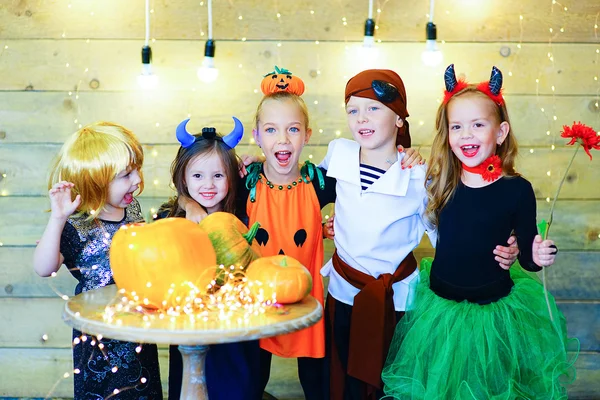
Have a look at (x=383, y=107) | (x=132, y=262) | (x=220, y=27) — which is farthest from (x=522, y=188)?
(x=220, y=27)

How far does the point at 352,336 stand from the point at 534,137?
1.12m

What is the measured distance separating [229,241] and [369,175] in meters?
0.61

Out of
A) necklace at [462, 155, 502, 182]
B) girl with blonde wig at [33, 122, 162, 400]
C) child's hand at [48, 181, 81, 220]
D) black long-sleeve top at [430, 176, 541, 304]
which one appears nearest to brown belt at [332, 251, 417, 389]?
black long-sleeve top at [430, 176, 541, 304]

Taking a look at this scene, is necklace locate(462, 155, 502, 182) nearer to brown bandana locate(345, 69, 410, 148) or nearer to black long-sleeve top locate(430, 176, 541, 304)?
black long-sleeve top locate(430, 176, 541, 304)

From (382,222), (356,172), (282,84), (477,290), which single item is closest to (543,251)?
(477,290)

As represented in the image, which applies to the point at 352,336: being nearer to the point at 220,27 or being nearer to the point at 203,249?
the point at 203,249

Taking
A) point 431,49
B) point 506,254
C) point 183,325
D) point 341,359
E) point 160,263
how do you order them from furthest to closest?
point 431,49, point 341,359, point 506,254, point 160,263, point 183,325

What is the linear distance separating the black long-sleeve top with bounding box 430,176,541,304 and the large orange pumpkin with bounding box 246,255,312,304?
554mm

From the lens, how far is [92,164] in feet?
6.29

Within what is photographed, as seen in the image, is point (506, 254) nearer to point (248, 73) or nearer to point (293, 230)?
point (293, 230)

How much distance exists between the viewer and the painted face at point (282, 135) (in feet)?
6.86

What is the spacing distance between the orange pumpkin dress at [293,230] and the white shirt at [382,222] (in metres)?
0.09

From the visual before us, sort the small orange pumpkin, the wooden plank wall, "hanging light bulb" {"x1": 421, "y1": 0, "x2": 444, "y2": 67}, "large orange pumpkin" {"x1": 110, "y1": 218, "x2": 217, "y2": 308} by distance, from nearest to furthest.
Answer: "large orange pumpkin" {"x1": 110, "y1": 218, "x2": 217, "y2": 308} < the small orange pumpkin < "hanging light bulb" {"x1": 421, "y1": 0, "x2": 444, "y2": 67} < the wooden plank wall

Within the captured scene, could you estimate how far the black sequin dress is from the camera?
74.4 inches
